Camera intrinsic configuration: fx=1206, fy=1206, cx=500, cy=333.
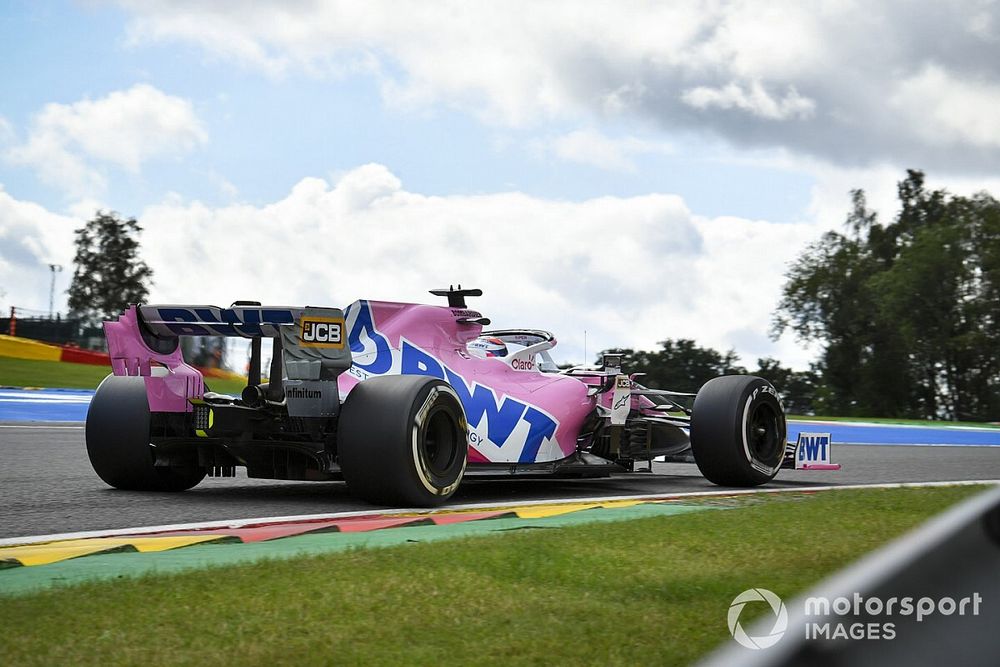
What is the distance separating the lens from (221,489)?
9312 mm

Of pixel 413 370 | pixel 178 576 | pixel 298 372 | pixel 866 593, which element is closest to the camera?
pixel 866 593

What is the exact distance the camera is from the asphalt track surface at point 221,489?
7.12 metres

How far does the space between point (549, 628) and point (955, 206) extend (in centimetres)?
7059

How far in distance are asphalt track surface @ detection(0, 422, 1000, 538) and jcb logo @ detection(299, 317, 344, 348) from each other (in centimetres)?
106

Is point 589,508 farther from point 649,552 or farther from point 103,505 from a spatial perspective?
point 103,505

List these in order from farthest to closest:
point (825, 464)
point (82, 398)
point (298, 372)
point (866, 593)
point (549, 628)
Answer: point (82, 398), point (825, 464), point (298, 372), point (549, 628), point (866, 593)

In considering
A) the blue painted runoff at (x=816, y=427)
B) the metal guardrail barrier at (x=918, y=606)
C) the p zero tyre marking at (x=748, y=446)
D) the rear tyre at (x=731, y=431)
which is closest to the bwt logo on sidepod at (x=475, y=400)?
the rear tyre at (x=731, y=431)

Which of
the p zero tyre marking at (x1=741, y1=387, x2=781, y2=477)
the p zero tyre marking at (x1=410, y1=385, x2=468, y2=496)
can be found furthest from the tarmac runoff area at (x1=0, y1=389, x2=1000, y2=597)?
the p zero tyre marking at (x1=741, y1=387, x2=781, y2=477)

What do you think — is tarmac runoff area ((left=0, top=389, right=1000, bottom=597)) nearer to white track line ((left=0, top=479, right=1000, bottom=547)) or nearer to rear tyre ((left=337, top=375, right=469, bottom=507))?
white track line ((left=0, top=479, right=1000, bottom=547))

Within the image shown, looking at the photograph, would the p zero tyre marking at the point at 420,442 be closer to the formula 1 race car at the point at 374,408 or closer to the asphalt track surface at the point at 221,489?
the formula 1 race car at the point at 374,408

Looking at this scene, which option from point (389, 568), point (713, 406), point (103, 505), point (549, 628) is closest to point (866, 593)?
point (549, 628)

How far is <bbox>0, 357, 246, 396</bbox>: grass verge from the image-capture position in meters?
30.5

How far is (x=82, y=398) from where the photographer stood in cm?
2258

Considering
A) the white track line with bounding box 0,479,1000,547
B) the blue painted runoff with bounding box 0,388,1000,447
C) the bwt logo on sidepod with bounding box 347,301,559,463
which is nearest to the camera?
the white track line with bounding box 0,479,1000,547
